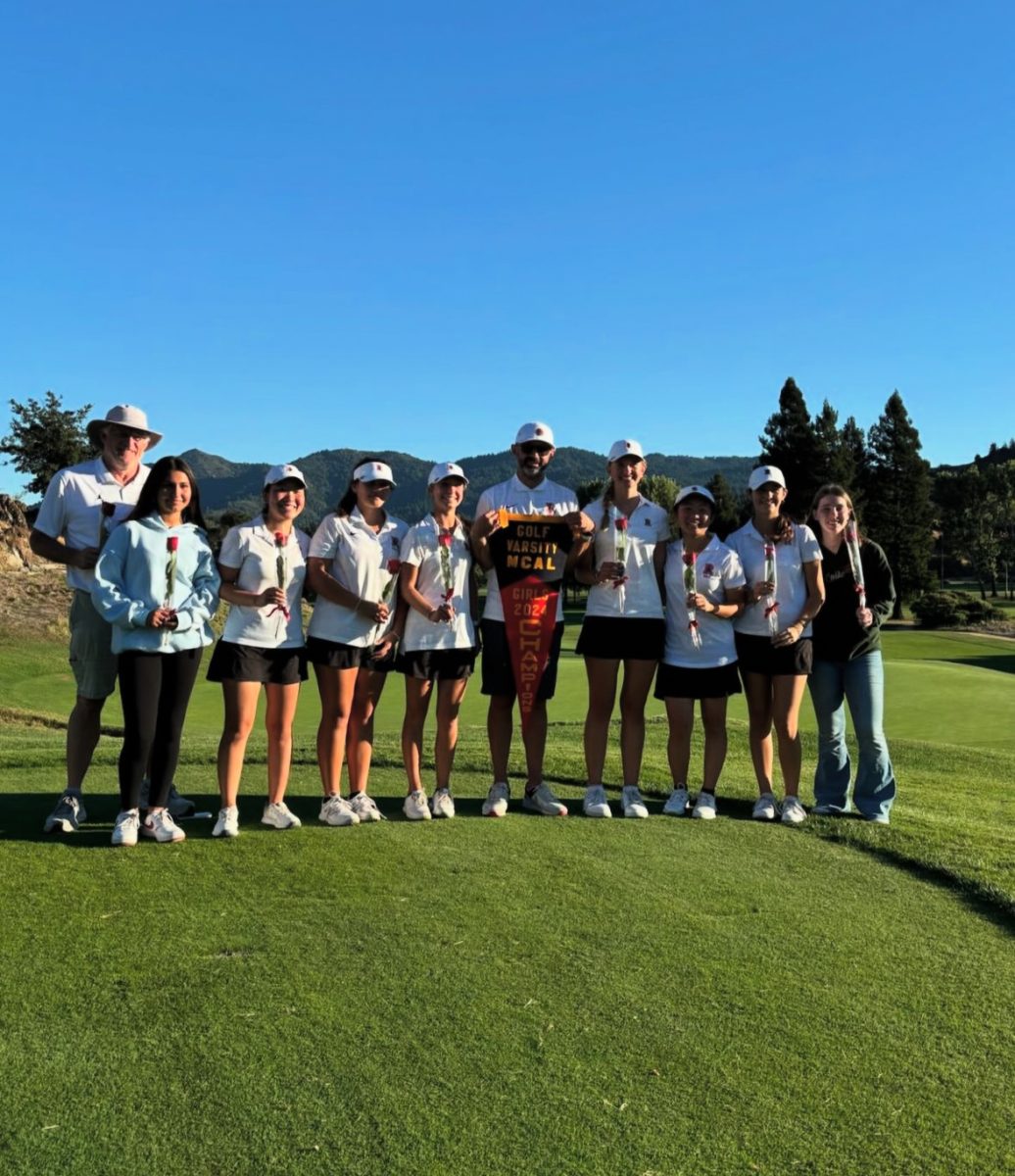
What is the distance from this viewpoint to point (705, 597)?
6.25 m

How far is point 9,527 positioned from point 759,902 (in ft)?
84.0

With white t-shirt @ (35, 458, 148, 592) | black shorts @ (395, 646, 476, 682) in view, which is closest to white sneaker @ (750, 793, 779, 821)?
black shorts @ (395, 646, 476, 682)

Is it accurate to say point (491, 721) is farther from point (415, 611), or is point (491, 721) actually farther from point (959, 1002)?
point (959, 1002)

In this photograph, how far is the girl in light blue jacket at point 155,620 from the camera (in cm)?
509

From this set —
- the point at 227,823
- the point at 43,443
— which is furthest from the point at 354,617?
the point at 43,443

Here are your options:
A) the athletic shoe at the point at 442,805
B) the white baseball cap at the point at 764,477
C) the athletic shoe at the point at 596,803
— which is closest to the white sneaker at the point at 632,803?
the athletic shoe at the point at 596,803

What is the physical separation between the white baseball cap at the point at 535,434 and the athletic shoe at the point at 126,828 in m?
3.02

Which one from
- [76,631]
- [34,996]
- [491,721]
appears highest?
[76,631]

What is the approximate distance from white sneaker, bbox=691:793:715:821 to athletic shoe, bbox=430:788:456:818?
1480mm

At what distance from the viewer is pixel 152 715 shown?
17.1ft

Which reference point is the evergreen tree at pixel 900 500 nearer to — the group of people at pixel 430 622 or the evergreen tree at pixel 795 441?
the evergreen tree at pixel 795 441

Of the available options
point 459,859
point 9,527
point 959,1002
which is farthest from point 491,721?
point 9,527

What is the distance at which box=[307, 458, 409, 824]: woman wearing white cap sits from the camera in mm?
5684

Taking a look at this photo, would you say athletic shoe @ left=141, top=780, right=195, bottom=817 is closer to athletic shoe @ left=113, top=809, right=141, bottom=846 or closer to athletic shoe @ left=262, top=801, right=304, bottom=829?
athletic shoe @ left=113, top=809, right=141, bottom=846
